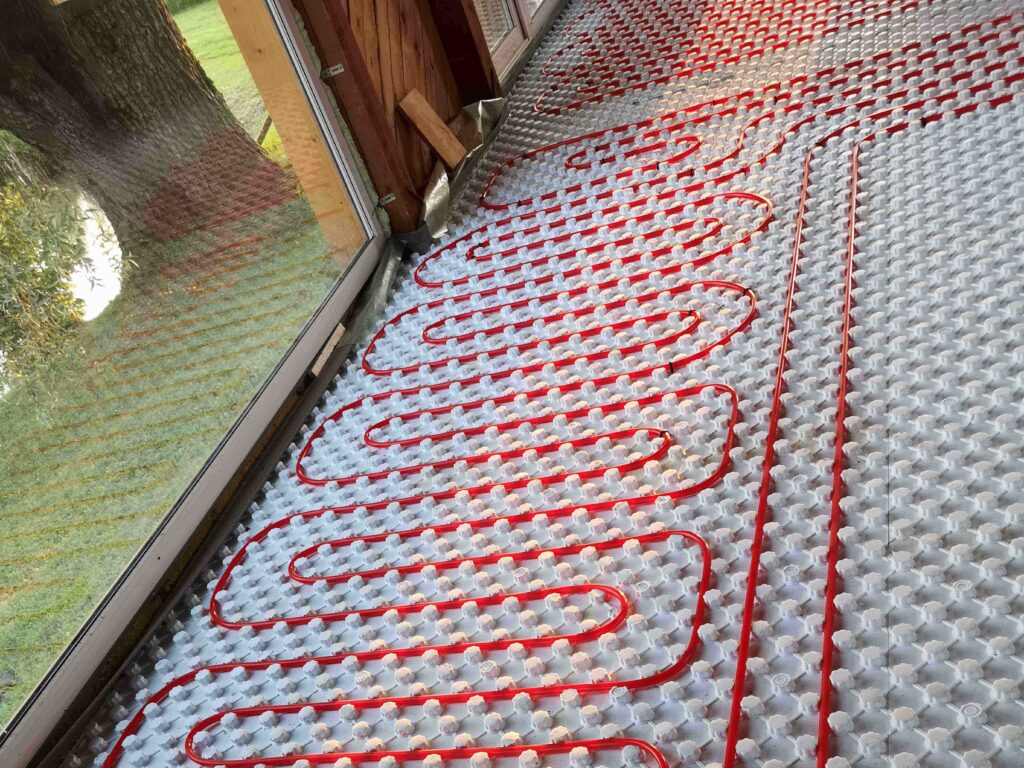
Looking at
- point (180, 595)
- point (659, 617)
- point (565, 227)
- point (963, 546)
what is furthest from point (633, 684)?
point (565, 227)

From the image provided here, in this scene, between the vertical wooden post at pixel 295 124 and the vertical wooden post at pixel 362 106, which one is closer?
the vertical wooden post at pixel 295 124

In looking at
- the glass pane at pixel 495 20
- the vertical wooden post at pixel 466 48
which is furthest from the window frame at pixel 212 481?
the glass pane at pixel 495 20

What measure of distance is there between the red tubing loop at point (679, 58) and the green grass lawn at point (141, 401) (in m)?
1.82

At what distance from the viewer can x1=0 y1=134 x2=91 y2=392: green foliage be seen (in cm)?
258

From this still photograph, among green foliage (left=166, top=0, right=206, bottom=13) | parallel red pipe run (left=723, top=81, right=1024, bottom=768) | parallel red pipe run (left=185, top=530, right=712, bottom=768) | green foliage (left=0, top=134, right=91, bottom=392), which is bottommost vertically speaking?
parallel red pipe run (left=185, top=530, right=712, bottom=768)

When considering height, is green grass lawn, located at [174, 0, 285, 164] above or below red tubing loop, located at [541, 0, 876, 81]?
above

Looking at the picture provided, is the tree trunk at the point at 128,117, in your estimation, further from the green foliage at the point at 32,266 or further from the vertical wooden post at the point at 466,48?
the vertical wooden post at the point at 466,48

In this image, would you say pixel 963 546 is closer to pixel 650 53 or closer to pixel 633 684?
pixel 633 684

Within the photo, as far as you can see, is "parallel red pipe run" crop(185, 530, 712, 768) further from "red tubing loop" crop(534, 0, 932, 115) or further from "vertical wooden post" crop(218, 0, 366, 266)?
"red tubing loop" crop(534, 0, 932, 115)

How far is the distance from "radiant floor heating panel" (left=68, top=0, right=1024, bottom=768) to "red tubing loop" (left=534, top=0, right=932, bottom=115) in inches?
27.4

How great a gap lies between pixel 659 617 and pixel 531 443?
31.6 inches

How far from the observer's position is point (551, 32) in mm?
6289

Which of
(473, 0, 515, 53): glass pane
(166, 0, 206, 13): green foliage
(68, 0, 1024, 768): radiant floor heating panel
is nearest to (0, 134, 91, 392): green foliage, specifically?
(68, 0, 1024, 768): radiant floor heating panel

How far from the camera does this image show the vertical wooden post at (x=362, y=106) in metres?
3.73
